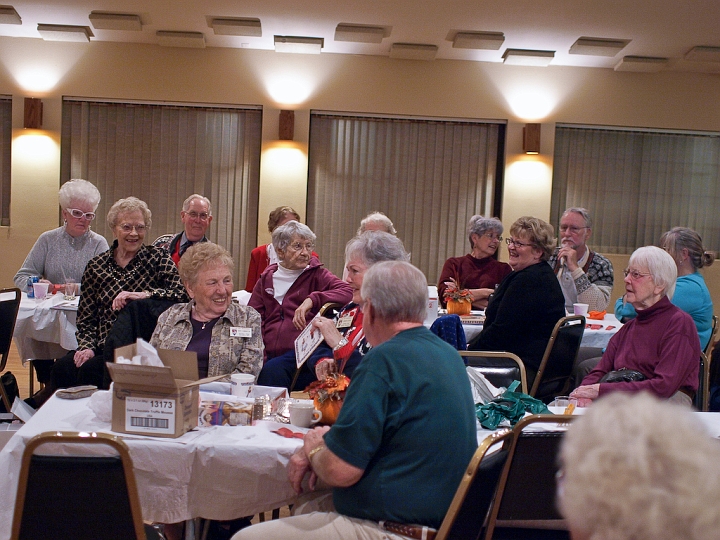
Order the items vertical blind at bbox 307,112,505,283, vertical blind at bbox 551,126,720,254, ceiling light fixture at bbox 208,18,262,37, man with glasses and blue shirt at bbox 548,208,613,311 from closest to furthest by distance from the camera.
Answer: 1. man with glasses and blue shirt at bbox 548,208,613,311
2. ceiling light fixture at bbox 208,18,262,37
3. vertical blind at bbox 307,112,505,283
4. vertical blind at bbox 551,126,720,254

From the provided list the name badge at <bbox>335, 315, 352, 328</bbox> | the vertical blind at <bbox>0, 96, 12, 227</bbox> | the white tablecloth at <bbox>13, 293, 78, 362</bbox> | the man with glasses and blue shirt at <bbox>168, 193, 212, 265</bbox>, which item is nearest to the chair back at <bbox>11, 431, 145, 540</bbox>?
the name badge at <bbox>335, 315, 352, 328</bbox>

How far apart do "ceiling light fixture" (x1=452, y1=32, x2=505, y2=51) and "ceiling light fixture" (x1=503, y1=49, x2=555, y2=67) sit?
1.21ft

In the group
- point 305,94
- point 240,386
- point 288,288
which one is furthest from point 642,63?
point 240,386

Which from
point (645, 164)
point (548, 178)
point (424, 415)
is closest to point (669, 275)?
point (424, 415)

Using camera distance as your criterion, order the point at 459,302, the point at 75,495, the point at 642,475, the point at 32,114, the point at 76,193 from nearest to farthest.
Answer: the point at 642,475 < the point at 75,495 < the point at 76,193 < the point at 459,302 < the point at 32,114

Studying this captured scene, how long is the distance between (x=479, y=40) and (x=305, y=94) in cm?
210

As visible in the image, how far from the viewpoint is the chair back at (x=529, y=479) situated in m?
2.15

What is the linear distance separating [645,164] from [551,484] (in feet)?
25.5

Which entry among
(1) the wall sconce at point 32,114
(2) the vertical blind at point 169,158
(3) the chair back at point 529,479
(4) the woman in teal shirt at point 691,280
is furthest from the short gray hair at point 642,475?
(1) the wall sconce at point 32,114

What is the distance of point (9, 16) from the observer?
24.2 ft

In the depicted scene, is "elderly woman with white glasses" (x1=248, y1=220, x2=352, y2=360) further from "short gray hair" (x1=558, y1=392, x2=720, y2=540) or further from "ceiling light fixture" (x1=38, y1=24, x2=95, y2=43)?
"ceiling light fixture" (x1=38, y1=24, x2=95, y2=43)

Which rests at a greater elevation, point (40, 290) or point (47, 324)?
point (40, 290)

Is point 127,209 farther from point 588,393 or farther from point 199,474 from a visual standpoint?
point 588,393

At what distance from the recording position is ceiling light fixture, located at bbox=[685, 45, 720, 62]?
774 centimetres
